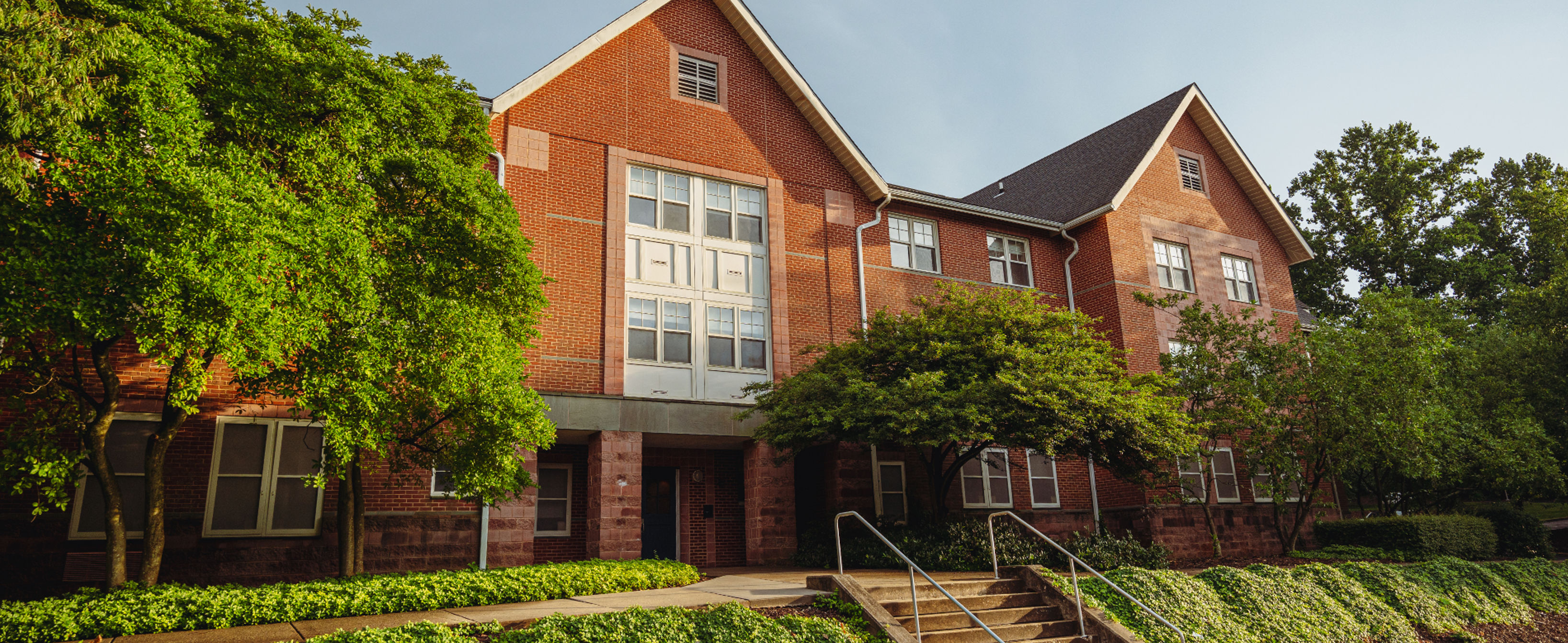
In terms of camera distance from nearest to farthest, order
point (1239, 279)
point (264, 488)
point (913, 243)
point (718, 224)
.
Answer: point (264, 488), point (718, 224), point (913, 243), point (1239, 279)

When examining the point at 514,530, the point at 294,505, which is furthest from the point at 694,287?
the point at 294,505

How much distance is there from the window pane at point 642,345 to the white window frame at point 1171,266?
13.7 m

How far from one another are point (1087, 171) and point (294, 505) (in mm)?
21211

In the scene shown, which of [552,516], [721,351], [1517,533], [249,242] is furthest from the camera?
[1517,533]

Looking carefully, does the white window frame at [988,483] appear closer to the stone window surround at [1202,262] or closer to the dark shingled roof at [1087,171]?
the stone window surround at [1202,262]

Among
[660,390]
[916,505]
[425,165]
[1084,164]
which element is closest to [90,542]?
[425,165]

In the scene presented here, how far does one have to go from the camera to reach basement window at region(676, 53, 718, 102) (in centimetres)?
1881

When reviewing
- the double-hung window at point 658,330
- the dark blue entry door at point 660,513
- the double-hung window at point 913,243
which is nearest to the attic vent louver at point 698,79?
the double-hung window at point 658,330

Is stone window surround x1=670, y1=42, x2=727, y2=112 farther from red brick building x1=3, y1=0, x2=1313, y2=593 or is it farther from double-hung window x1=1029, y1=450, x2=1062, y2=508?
double-hung window x1=1029, y1=450, x2=1062, y2=508

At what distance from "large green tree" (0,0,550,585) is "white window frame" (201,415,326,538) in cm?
154

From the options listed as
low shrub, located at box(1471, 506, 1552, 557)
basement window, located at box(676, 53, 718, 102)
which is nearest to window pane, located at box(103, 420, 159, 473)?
basement window, located at box(676, 53, 718, 102)

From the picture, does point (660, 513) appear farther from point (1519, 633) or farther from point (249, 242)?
point (1519, 633)

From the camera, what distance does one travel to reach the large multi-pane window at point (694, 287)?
55.2 feet

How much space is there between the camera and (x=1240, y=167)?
83.1ft
